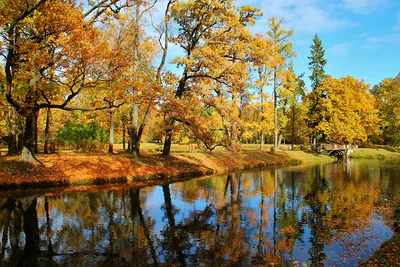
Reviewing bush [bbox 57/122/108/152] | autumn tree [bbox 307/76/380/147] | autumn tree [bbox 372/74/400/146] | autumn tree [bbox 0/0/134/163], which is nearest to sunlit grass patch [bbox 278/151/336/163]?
autumn tree [bbox 307/76/380/147]

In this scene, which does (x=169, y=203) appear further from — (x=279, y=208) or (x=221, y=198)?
(x=279, y=208)

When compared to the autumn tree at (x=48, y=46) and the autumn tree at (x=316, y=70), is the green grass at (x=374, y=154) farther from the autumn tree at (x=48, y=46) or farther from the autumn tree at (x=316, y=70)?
the autumn tree at (x=48, y=46)

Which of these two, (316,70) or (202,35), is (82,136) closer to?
(202,35)

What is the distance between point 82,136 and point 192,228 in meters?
30.7

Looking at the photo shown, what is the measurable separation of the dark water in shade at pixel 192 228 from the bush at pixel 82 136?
21.6m

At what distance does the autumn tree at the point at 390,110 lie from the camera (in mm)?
60031

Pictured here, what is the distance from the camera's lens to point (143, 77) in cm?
2272

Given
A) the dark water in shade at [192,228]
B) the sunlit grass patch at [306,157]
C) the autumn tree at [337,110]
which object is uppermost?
the autumn tree at [337,110]

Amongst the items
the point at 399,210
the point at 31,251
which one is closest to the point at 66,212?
the point at 31,251

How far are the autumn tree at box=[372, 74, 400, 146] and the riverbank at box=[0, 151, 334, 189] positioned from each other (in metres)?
41.4

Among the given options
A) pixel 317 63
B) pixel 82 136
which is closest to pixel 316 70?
pixel 317 63

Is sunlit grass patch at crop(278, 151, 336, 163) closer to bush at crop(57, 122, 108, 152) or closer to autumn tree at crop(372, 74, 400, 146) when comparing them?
autumn tree at crop(372, 74, 400, 146)

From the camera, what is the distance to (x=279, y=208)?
50.6 feet

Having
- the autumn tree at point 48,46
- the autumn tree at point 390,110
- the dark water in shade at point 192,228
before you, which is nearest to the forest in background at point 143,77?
the autumn tree at point 48,46
